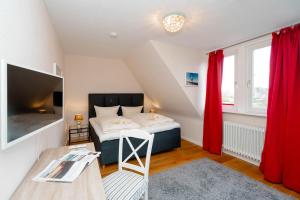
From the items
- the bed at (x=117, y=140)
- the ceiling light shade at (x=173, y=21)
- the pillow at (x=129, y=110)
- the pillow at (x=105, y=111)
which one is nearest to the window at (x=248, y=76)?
the bed at (x=117, y=140)

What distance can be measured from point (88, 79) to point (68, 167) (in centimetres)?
310

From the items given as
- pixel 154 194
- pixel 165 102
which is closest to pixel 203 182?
pixel 154 194

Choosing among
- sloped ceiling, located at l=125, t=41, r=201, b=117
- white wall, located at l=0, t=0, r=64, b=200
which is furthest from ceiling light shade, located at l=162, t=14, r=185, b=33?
white wall, located at l=0, t=0, r=64, b=200

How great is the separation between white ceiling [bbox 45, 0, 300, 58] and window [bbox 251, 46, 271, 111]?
39 cm

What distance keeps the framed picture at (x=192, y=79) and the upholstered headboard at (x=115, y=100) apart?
171 centimetres

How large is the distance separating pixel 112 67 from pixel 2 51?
343cm

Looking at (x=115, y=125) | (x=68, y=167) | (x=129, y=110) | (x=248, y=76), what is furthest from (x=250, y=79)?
(x=68, y=167)

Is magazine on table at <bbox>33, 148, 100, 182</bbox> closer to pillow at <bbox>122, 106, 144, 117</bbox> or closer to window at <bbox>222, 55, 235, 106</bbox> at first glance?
pillow at <bbox>122, 106, 144, 117</bbox>

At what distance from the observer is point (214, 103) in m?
2.97

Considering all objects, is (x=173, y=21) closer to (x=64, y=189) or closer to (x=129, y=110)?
(x=64, y=189)

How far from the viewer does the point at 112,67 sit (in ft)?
13.6

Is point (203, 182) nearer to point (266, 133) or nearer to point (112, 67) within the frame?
point (266, 133)

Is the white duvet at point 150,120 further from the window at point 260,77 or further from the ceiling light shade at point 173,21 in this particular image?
the ceiling light shade at point 173,21

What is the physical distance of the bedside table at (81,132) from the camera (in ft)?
11.9
